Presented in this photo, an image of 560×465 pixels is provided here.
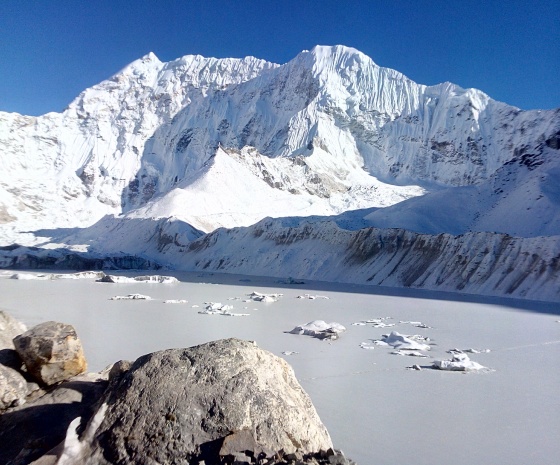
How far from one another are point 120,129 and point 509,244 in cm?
12038

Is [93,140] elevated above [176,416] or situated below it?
above

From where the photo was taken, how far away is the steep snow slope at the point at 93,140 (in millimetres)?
96062

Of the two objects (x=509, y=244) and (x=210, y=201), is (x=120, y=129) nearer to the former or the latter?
(x=210, y=201)

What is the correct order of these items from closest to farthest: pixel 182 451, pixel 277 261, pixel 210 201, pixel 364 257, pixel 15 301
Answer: pixel 182 451, pixel 15 301, pixel 364 257, pixel 277 261, pixel 210 201

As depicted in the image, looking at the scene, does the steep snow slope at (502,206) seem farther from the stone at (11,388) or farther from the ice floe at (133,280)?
the stone at (11,388)

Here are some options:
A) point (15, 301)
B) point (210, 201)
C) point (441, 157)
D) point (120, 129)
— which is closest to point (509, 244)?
point (15, 301)

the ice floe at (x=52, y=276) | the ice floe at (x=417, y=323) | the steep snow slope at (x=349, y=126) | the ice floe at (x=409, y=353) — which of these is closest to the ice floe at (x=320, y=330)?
the ice floe at (x=409, y=353)

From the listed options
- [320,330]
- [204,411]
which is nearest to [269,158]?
[320,330]

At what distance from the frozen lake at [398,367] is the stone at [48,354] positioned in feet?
9.29

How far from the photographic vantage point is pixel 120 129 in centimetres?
13412

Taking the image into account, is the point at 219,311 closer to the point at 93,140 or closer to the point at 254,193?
the point at 254,193

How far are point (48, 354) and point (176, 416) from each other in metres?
1.94

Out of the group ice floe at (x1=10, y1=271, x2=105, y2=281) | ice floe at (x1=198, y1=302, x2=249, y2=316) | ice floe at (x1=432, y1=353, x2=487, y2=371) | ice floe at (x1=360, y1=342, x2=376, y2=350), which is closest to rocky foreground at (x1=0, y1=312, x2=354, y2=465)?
ice floe at (x1=432, y1=353, x2=487, y2=371)

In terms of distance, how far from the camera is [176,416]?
378 cm
